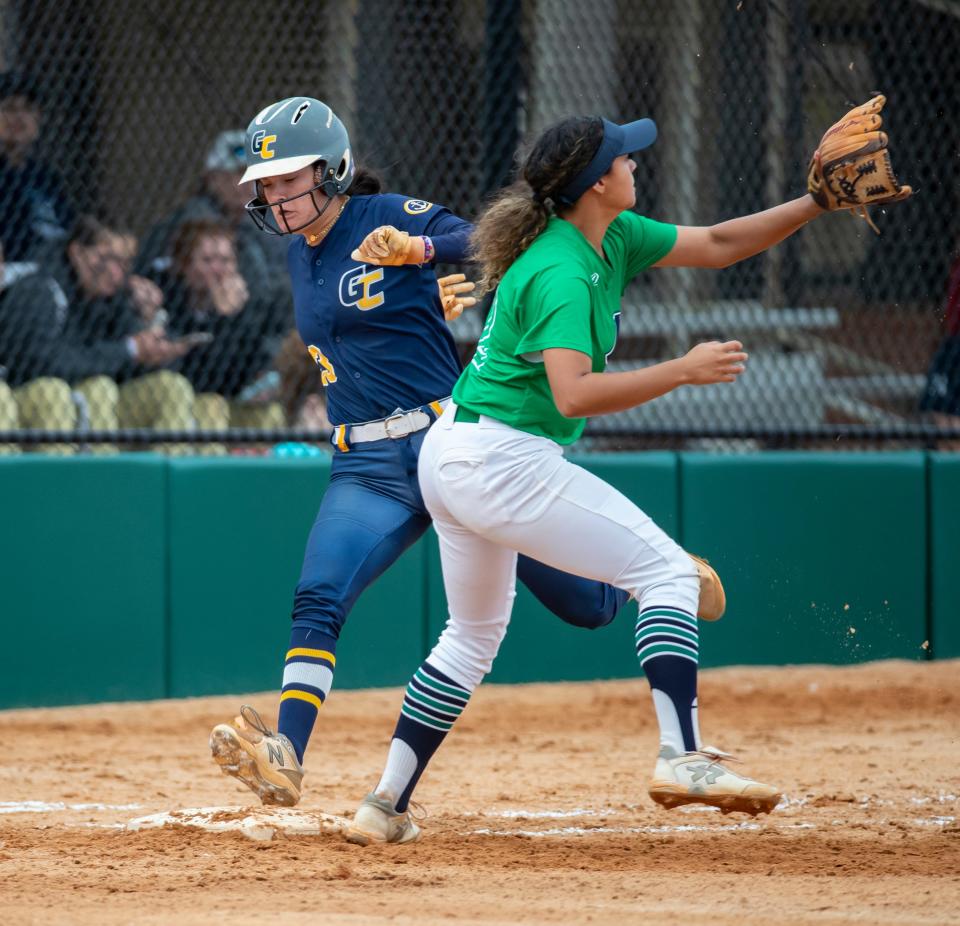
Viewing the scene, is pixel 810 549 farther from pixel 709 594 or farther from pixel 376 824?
pixel 376 824

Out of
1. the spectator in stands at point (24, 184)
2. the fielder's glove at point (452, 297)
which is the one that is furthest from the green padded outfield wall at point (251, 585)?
the fielder's glove at point (452, 297)

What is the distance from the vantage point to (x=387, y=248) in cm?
437

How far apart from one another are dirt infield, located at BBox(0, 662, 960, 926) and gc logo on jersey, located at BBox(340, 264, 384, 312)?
1474 mm

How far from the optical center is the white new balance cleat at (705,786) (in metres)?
3.66

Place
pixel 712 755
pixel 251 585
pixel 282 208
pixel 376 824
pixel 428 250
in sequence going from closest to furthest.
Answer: pixel 712 755, pixel 376 824, pixel 428 250, pixel 282 208, pixel 251 585

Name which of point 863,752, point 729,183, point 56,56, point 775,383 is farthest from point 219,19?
point 863,752

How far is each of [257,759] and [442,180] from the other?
13.7ft

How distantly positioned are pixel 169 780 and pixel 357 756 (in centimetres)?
81

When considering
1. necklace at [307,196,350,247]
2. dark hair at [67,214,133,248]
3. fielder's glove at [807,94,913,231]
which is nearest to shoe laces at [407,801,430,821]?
necklace at [307,196,350,247]

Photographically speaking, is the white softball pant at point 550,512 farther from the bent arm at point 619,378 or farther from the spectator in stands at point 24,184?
the spectator in stands at point 24,184

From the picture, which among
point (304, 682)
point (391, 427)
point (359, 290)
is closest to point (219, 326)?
point (359, 290)

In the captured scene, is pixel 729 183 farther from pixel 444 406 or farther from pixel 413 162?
pixel 444 406

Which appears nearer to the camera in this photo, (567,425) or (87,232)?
(567,425)

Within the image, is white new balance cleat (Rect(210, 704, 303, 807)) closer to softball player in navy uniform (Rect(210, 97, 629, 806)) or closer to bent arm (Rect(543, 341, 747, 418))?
softball player in navy uniform (Rect(210, 97, 629, 806))
